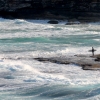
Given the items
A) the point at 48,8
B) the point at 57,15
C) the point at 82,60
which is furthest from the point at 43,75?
the point at 48,8

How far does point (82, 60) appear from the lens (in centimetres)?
1916

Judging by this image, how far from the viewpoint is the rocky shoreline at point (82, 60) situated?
17.7 metres

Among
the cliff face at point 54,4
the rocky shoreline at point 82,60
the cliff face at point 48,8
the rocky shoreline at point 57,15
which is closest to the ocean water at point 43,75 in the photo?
the rocky shoreline at point 82,60

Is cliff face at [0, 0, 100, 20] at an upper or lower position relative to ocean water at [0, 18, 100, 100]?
lower

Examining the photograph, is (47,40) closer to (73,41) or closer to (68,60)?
(73,41)

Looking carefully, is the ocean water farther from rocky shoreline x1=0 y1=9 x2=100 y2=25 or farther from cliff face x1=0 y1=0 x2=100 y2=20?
cliff face x1=0 y1=0 x2=100 y2=20

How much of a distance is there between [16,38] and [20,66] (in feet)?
40.2

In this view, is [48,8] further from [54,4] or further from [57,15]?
[57,15]

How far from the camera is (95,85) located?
46.8ft

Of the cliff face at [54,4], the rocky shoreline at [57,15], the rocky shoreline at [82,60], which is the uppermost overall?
Result: the rocky shoreline at [82,60]

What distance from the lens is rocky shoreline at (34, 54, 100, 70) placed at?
17.7 m

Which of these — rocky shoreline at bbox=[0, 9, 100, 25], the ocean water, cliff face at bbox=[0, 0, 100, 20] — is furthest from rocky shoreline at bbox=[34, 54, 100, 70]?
cliff face at bbox=[0, 0, 100, 20]

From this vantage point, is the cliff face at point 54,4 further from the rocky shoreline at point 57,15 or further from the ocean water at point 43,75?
the ocean water at point 43,75

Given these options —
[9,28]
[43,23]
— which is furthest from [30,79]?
[43,23]
